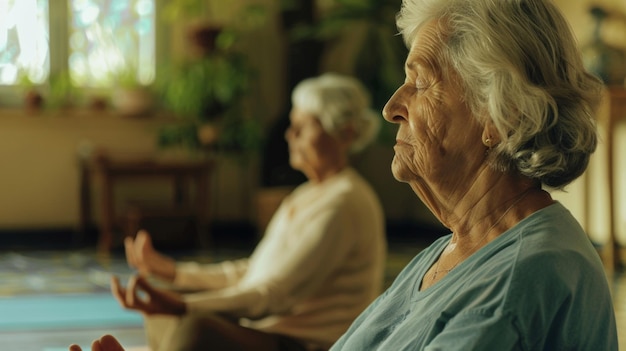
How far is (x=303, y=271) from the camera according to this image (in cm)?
239

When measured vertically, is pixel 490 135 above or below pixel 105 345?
above

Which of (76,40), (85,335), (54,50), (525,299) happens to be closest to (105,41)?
(76,40)

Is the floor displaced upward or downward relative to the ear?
downward

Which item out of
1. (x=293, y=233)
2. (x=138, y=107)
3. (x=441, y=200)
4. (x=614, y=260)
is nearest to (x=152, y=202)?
(x=138, y=107)

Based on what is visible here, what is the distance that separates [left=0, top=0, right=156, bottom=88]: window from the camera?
7145 millimetres

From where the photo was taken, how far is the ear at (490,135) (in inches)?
48.3

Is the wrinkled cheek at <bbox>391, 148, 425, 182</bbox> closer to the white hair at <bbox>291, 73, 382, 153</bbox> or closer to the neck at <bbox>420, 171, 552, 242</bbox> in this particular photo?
the neck at <bbox>420, 171, 552, 242</bbox>

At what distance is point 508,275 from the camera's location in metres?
1.07

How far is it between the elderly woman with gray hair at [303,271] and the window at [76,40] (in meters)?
4.67

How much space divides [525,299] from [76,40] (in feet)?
21.8

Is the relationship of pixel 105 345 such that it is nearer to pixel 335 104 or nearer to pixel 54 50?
pixel 335 104

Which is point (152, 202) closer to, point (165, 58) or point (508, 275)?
point (165, 58)

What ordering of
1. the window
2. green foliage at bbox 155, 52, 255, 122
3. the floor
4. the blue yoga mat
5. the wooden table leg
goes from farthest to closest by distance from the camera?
1. the window
2. green foliage at bbox 155, 52, 255, 122
3. the wooden table leg
4. the blue yoga mat
5. the floor

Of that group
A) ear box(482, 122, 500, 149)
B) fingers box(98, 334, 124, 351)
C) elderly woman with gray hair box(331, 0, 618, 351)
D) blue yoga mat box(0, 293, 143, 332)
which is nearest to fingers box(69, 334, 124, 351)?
fingers box(98, 334, 124, 351)
